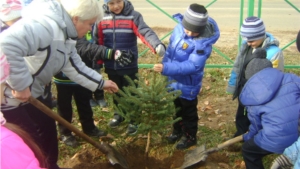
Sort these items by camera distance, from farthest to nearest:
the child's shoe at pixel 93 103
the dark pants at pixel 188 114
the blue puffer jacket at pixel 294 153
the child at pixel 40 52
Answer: the child's shoe at pixel 93 103, the dark pants at pixel 188 114, the blue puffer jacket at pixel 294 153, the child at pixel 40 52

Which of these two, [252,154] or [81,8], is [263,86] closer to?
[252,154]

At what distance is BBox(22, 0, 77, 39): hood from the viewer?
2630mm

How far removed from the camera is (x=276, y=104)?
9.04 ft

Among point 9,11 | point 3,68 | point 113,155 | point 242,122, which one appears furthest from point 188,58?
point 3,68

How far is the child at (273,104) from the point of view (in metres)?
2.74

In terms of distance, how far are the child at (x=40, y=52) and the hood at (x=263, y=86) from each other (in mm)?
1334

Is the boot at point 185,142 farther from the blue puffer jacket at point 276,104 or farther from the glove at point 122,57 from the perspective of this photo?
the blue puffer jacket at point 276,104

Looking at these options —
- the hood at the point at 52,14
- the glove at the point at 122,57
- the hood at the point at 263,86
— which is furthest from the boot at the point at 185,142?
the hood at the point at 52,14

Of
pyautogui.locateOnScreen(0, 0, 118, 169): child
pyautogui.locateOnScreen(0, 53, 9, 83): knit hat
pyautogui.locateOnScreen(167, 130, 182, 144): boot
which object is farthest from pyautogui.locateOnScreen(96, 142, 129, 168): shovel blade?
pyautogui.locateOnScreen(0, 53, 9, 83): knit hat

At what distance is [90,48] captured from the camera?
4004 millimetres

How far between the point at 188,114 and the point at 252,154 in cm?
93

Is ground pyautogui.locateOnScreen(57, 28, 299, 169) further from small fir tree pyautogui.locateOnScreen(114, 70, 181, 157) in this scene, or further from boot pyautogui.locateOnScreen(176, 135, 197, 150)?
small fir tree pyautogui.locateOnScreen(114, 70, 181, 157)

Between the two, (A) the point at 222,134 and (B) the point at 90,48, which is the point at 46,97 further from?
(A) the point at 222,134

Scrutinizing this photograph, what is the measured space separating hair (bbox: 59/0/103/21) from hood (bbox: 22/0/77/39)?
1.7 inches
